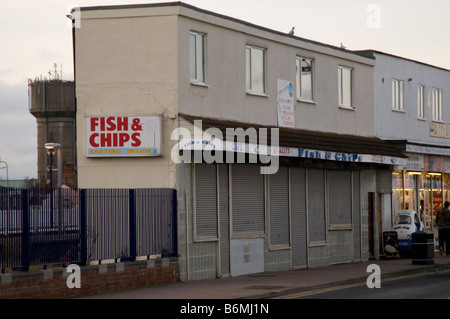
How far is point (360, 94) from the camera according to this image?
31.2 meters

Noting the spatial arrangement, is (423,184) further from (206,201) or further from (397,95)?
(206,201)

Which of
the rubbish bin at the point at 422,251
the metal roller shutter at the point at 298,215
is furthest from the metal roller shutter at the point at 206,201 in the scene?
the rubbish bin at the point at 422,251

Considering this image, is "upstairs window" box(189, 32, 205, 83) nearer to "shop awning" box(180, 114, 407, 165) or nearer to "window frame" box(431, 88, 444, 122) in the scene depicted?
"shop awning" box(180, 114, 407, 165)

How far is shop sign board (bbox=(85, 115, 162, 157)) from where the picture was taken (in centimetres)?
2173

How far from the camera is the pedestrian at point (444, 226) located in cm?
3130

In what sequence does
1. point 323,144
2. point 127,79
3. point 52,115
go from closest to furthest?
point 127,79
point 323,144
point 52,115

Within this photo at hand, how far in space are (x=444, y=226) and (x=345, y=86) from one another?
6.25 meters

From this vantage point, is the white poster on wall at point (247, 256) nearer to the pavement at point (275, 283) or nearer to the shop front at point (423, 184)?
the pavement at point (275, 283)

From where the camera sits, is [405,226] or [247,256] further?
[405,226]

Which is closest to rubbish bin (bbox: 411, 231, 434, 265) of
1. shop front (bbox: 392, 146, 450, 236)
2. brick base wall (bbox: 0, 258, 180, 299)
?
shop front (bbox: 392, 146, 450, 236)

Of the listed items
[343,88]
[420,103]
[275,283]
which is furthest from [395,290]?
[420,103]

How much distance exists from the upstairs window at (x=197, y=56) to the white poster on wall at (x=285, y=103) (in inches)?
154

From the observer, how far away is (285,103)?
26625mm
